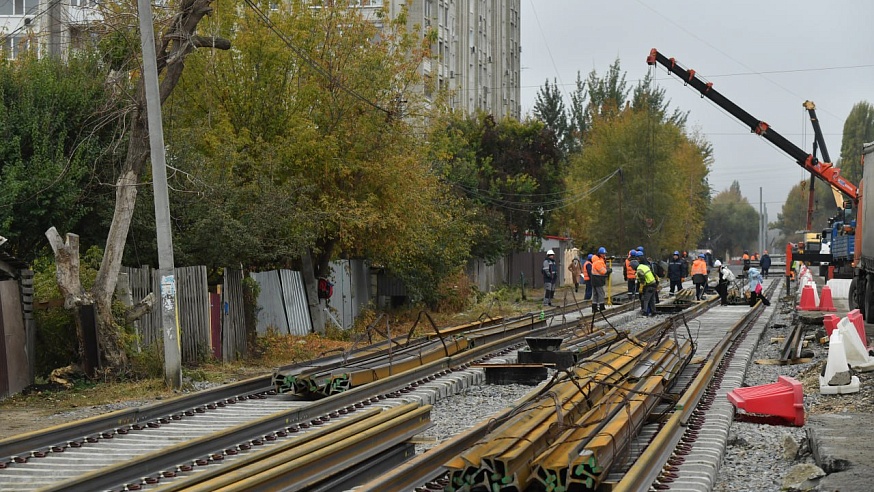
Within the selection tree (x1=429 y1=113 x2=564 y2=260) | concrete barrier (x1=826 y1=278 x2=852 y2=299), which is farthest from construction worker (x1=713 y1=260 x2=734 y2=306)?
tree (x1=429 y1=113 x2=564 y2=260)

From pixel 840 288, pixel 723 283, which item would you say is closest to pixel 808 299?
pixel 840 288

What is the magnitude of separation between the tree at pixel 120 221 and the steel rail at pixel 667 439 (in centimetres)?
889

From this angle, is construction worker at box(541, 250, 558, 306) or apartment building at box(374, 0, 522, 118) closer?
construction worker at box(541, 250, 558, 306)

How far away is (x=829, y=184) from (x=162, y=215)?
27.5m

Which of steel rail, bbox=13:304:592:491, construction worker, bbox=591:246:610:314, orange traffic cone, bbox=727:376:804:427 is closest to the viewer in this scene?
steel rail, bbox=13:304:592:491

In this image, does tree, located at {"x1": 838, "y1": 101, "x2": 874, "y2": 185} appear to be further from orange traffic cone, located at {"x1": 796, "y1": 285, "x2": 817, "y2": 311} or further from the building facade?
orange traffic cone, located at {"x1": 796, "y1": 285, "x2": 817, "y2": 311}

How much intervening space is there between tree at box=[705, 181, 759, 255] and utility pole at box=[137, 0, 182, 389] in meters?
148

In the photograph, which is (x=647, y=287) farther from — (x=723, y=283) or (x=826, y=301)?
(x=723, y=283)

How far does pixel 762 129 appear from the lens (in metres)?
39.5

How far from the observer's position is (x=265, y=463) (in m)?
8.39

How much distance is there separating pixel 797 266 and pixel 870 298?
108 feet

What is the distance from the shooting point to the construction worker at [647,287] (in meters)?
30.3

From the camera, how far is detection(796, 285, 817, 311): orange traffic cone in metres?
28.9

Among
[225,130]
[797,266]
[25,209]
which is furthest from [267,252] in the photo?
[797,266]
